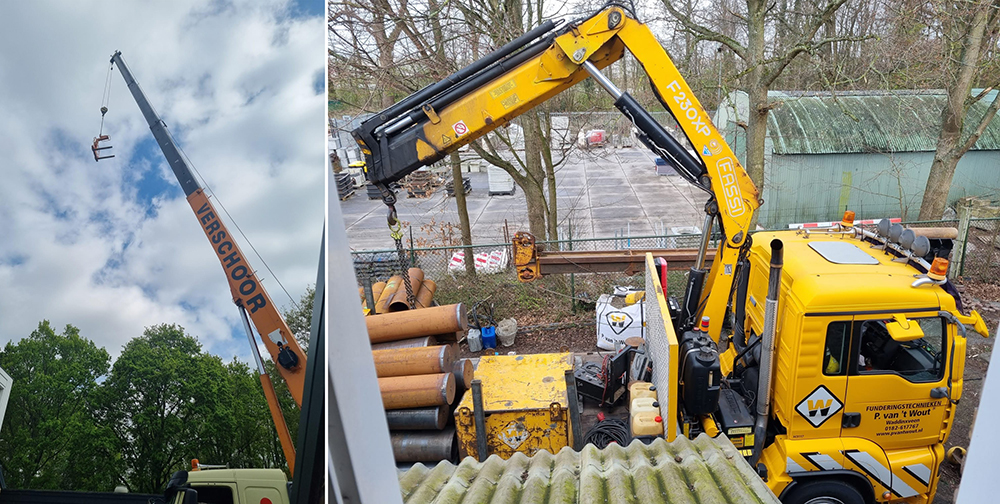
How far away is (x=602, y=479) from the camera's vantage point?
2.83 m

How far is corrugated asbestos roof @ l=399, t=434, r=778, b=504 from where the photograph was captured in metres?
2.62

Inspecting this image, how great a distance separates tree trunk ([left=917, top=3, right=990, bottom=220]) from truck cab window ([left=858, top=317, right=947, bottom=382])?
852 cm

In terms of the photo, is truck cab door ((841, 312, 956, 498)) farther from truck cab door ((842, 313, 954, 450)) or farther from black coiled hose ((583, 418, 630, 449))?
black coiled hose ((583, 418, 630, 449))

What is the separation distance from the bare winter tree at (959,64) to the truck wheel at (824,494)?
928cm

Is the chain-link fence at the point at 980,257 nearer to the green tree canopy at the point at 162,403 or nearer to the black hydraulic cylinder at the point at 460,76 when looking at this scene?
the black hydraulic cylinder at the point at 460,76

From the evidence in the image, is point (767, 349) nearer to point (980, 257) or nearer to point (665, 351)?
point (665, 351)

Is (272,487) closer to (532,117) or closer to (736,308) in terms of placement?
(736,308)

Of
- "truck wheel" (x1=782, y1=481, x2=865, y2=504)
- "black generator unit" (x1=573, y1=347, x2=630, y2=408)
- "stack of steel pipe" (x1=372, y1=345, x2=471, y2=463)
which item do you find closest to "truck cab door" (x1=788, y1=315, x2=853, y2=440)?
"truck wheel" (x1=782, y1=481, x2=865, y2=504)

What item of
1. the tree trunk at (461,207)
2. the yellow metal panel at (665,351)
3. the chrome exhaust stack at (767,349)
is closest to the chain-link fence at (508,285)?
the tree trunk at (461,207)

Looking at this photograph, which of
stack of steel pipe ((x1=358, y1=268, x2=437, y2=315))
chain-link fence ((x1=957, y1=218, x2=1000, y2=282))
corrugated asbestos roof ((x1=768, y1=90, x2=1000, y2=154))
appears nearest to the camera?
stack of steel pipe ((x1=358, y1=268, x2=437, y2=315))

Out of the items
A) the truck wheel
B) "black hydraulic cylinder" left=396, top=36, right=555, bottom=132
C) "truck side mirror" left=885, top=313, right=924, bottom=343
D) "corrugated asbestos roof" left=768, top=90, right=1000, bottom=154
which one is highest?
"black hydraulic cylinder" left=396, top=36, right=555, bottom=132

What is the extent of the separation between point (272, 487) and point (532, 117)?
418 inches

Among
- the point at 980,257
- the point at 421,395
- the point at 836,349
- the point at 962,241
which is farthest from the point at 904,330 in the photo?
the point at 980,257

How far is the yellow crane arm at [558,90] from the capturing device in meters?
5.33
